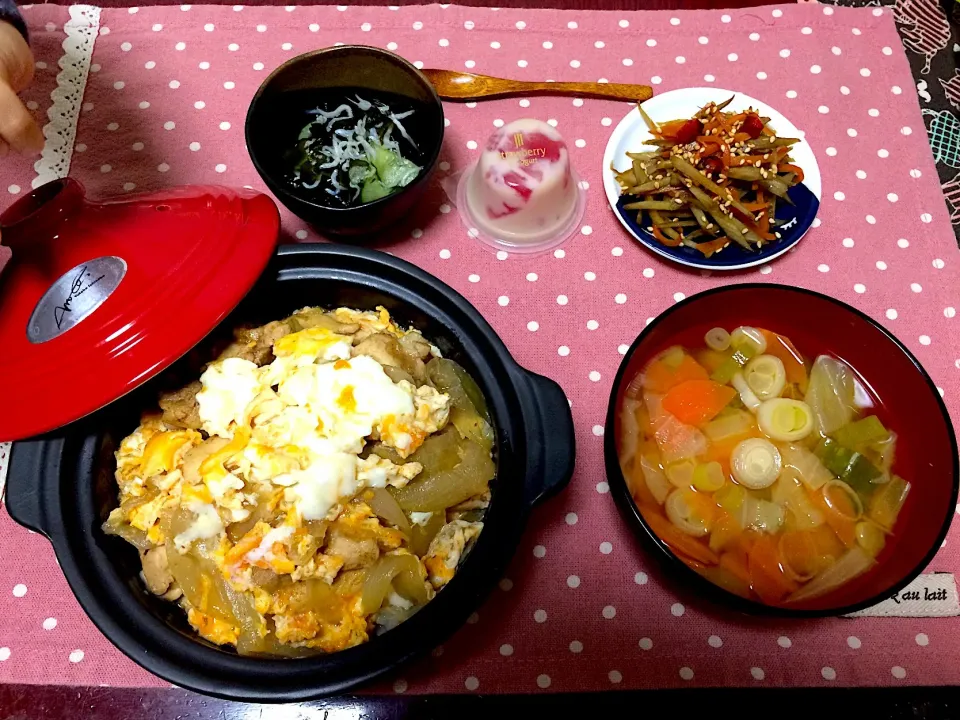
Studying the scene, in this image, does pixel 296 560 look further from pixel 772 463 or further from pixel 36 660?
pixel 772 463

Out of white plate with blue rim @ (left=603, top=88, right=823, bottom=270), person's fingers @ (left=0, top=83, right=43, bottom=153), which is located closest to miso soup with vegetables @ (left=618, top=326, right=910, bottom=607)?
white plate with blue rim @ (left=603, top=88, right=823, bottom=270)

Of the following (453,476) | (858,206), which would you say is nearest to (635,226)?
(858,206)

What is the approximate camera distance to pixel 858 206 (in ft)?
5.92

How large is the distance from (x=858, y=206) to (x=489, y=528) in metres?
1.43

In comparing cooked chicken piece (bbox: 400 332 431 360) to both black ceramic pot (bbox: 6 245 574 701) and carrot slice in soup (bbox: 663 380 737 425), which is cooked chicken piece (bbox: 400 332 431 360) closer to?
black ceramic pot (bbox: 6 245 574 701)

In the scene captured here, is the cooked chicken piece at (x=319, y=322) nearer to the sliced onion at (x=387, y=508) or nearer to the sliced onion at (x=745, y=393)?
the sliced onion at (x=387, y=508)

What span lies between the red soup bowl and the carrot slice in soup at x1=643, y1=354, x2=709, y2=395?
3 centimetres

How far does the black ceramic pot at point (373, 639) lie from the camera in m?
1.08

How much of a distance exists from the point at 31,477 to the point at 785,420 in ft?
4.84

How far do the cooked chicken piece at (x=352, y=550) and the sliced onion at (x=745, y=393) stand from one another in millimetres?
819

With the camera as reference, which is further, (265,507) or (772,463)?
(772,463)

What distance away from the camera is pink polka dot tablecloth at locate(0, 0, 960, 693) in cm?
140

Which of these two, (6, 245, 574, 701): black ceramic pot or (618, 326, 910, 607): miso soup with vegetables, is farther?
(618, 326, 910, 607): miso soup with vegetables

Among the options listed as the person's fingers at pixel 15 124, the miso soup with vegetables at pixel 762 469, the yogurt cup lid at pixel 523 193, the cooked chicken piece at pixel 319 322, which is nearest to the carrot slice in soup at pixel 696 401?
the miso soup with vegetables at pixel 762 469
